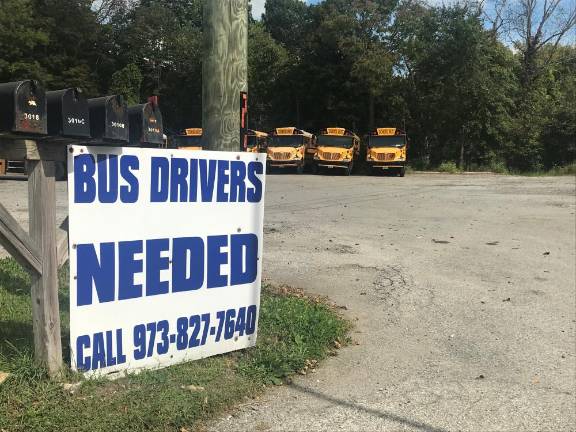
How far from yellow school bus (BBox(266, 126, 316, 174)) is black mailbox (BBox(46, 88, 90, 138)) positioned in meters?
29.8

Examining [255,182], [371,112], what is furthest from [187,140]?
[255,182]

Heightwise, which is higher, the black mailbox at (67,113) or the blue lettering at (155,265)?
the black mailbox at (67,113)

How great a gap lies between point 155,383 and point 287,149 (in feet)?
99.9

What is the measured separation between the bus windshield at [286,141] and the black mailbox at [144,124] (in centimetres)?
3028

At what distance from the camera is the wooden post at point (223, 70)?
15.5 ft

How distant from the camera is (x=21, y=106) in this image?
10.3ft

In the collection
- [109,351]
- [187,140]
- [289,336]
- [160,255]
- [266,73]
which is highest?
[266,73]

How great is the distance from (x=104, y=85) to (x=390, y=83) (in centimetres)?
2858

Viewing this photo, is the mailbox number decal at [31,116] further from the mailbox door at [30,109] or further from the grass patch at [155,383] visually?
the grass patch at [155,383]

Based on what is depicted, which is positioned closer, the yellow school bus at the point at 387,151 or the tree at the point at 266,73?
the yellow school bus at the point at 387,151

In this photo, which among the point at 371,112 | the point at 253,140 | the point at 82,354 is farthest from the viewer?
the point at 371,112

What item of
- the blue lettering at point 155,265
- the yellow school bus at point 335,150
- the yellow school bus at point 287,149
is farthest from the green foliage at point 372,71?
the blue lettering at point 155,265

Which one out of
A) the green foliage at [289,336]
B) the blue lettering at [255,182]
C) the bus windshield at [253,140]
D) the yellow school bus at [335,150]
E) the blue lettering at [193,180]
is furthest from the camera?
the bus windshield at [253,140]

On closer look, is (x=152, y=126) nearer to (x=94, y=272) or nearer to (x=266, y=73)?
(x=94, y=272)
